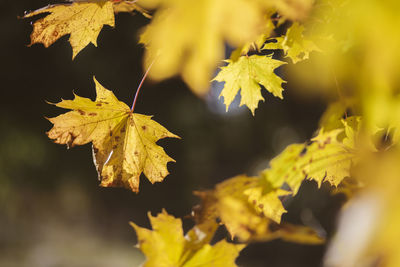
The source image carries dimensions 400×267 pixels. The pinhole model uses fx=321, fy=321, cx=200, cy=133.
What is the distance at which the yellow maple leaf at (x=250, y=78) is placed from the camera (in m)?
0.81

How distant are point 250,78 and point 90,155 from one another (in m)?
4.85

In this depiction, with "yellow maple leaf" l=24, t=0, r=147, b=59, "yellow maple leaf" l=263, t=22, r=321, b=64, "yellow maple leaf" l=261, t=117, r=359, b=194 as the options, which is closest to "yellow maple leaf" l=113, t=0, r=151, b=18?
"yellow maple leaf" l=24, t=0, r=147, b=59

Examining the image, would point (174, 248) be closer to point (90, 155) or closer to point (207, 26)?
point (207, 26)

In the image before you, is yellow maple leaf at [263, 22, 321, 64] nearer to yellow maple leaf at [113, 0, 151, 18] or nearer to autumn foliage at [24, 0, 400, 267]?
autumn foliage at [24, 0, 400, 267]

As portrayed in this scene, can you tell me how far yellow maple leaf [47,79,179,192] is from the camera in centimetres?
75

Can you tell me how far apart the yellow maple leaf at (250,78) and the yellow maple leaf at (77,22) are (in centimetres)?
26

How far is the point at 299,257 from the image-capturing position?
493 centimetres

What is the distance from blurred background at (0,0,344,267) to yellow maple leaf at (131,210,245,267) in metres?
2.48

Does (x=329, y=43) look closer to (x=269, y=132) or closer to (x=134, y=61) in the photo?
(x=134, y=61)

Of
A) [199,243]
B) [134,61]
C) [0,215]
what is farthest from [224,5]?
[0,215]

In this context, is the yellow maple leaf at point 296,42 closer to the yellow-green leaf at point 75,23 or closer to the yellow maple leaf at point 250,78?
the yellow maple leaf at point 250,78

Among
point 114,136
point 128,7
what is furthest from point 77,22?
point 114,136

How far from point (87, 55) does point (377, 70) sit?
4619 millimetres

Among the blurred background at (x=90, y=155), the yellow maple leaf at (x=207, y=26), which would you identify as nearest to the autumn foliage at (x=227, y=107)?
the yellow maple leaf at (x=207, y=26)
